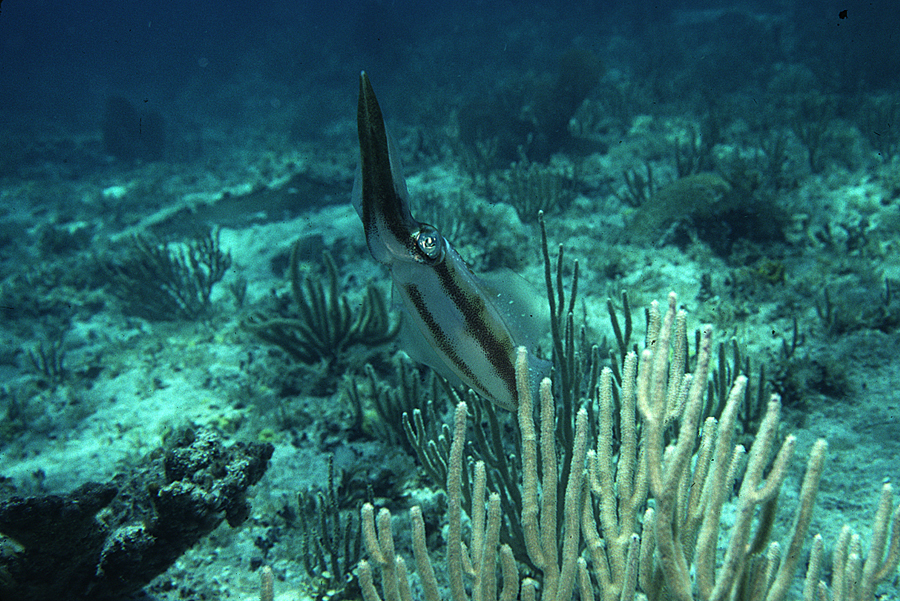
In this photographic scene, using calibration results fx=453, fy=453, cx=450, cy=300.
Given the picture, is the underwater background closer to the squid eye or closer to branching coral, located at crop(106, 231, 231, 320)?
branching coral, located at crop(106, 231, 231, 320)

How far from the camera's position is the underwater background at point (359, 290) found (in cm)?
268

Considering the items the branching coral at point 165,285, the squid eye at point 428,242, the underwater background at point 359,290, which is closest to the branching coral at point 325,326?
the underwater background at point 359,290

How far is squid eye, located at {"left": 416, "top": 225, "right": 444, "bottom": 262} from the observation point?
3.90ft

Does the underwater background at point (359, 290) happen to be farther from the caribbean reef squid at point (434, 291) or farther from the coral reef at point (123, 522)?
the caribbean reef squid at point (434, 291)

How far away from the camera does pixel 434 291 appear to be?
1.33m

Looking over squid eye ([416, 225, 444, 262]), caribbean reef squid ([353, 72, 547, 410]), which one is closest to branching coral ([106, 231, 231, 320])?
caribbean reef squid ([353, 72, 547, 410])

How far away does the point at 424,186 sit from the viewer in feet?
33.6

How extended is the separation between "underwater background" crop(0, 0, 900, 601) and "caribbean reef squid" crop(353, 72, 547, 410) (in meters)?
0.13

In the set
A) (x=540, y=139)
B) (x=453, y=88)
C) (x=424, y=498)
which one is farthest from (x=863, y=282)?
(x=453, y=88)

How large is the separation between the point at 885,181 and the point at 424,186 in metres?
8.11

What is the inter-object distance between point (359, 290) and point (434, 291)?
5190 mm

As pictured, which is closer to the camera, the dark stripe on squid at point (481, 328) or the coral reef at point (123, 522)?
the dark stripe on squid at point (481, 328)

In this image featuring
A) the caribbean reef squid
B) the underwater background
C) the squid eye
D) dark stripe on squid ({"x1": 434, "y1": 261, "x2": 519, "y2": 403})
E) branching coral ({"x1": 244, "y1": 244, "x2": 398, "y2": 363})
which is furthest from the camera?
branching coral ({"x1": 244, "y1": 244, "x2": 398, "y2": 363})

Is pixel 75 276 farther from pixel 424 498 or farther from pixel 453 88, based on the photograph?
pixel 453 88
